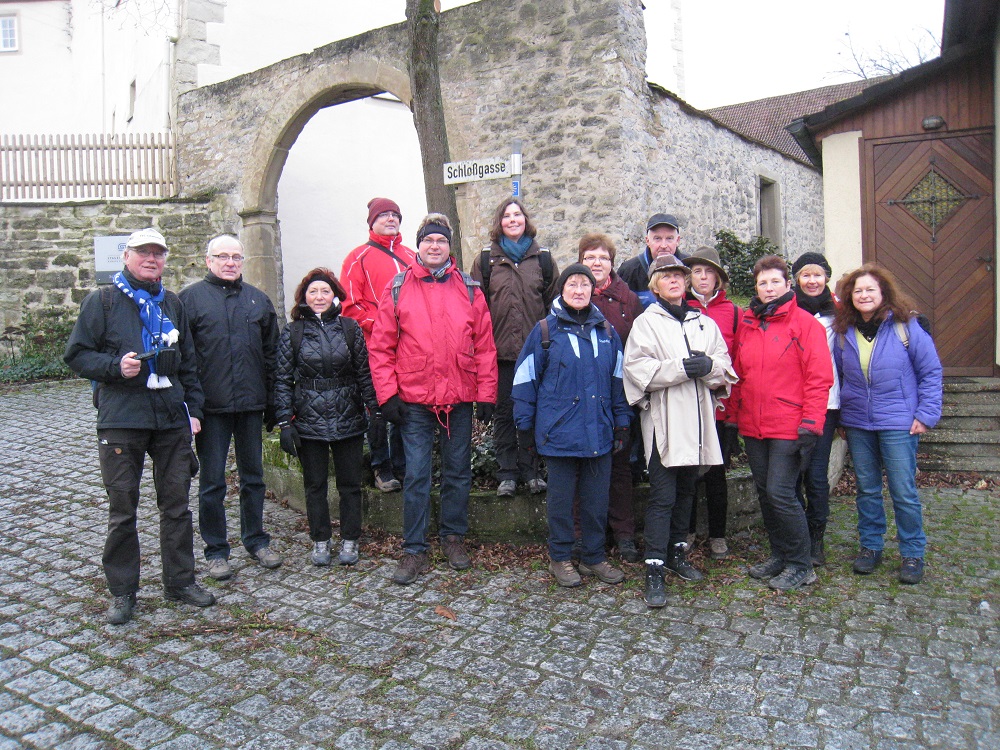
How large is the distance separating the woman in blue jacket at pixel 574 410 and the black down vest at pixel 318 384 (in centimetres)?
99

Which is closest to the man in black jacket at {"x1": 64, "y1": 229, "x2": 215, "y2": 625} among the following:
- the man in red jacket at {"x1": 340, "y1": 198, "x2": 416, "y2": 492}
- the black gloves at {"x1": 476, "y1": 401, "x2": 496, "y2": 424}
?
the man in red jacket at {"x1": 340, "y1": 198, "x2": 416, "y2": 492}

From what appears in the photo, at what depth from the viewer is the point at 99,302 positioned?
3.94m

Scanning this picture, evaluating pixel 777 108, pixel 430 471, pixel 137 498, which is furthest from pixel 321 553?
pixel 777 108

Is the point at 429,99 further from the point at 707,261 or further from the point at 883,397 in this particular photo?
the point at 883,397

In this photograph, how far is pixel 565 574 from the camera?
4375 millimetres

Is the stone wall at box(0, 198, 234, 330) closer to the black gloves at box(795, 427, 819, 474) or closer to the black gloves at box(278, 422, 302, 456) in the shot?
the black gloves at box(278, 422, 302, 456)

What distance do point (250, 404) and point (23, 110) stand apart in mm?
24523

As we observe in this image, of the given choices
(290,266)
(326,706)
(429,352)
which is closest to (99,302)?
(429,352)

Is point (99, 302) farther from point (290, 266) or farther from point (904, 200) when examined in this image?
point (290, 266)

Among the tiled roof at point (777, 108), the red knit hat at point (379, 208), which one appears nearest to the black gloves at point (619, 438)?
the red knit hat at point (379, 208)

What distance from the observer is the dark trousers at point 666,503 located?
4254 millimetres

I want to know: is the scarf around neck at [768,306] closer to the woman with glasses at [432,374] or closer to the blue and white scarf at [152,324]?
the woman with glasses at [432,374]

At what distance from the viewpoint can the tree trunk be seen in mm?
5891

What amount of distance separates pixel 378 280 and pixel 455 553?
1.76m
